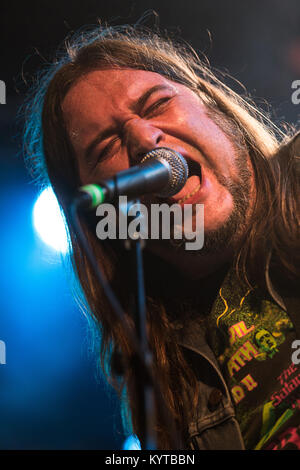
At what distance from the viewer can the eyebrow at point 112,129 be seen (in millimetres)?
1811

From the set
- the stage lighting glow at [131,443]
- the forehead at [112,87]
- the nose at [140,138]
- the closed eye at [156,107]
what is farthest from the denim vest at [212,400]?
the forehead at [112,87]

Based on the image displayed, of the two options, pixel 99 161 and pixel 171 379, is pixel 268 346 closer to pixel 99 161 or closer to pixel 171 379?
pixel 171 379

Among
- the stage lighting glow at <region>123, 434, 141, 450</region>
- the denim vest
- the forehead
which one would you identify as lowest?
the stage lighting glow at <region>123, 434, 141, 450</region>

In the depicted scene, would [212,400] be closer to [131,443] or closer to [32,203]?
[131,443]

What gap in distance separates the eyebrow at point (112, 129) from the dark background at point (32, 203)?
0.44 metres

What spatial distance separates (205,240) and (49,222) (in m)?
1.05

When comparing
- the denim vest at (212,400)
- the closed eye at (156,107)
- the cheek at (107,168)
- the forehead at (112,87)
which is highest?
the forehead at (112,87)

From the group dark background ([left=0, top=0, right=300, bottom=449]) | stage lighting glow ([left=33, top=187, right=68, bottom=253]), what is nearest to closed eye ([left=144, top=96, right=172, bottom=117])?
dark background ([left=0, top=0, right=300, bottom=449])

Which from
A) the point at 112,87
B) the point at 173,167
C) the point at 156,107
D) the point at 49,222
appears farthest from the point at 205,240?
the point at 49,222

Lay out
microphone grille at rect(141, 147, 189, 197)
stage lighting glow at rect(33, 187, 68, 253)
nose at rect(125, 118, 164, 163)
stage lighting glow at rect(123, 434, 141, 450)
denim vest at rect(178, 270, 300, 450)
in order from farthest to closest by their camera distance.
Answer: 1. stage lighting glow at rect(33, 187, 68, 253)
2. stage lighting glow at rect(123, 434, 141, 450)
3. nose at rect(125, 118, 164, 163)
4. denim vest at rect(178, 270, 300, 450)
5. microphone grille at rect(141, 147, 189, 197)

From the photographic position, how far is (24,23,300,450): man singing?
5.14 feet

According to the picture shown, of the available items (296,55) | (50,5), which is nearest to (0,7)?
(50,5)

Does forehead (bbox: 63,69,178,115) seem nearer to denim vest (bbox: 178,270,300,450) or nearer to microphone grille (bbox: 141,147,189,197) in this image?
microphone grille (bbox: 141,147,189,197)

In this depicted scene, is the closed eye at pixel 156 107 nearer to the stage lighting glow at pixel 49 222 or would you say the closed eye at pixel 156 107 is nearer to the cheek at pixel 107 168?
the cheek at pixel 107 168
